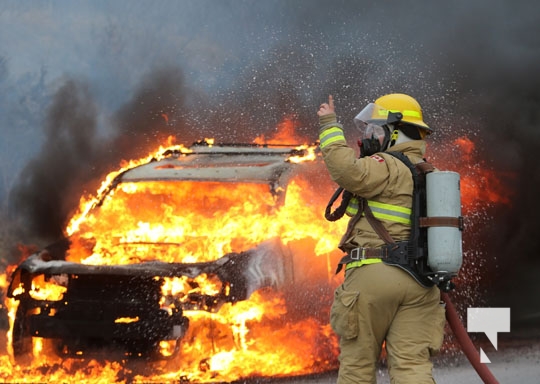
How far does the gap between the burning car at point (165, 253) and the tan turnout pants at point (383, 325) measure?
2206 millimetres

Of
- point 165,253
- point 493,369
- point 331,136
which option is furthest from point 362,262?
point 165,253

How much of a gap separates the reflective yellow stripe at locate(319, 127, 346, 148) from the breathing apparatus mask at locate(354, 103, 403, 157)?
10.4 inches

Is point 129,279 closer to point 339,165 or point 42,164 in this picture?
point 339,165

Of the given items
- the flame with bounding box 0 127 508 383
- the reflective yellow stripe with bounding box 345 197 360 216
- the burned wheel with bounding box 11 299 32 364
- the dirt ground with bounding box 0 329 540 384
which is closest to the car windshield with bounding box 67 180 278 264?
the flame with bounding box 0 127 508 383

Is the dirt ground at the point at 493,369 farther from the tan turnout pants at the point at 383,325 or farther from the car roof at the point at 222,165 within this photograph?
the tan turnout pants at the point at 383,325

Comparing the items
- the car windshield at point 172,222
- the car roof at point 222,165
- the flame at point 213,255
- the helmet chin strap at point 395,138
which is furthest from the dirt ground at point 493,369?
the helmet chin strap at point 395,138

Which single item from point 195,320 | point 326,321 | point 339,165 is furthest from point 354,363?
point 326,321

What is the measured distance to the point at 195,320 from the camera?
19.1 feet

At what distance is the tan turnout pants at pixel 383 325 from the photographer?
3.71 m

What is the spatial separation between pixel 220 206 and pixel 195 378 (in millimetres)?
1763

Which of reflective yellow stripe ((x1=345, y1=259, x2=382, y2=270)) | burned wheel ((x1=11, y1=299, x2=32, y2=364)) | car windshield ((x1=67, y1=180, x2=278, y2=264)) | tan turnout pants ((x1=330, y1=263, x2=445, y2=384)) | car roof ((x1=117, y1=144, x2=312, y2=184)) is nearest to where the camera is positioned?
tan turnout pants ((x1=330, y1=263, x2=445, y2=384))

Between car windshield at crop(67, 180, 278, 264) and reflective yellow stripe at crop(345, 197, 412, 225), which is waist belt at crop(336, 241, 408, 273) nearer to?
reflective yellow stripe at crop(345, 197, 412, 225)

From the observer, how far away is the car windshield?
6633 mm

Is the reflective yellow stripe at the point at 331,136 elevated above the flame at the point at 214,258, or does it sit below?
above
